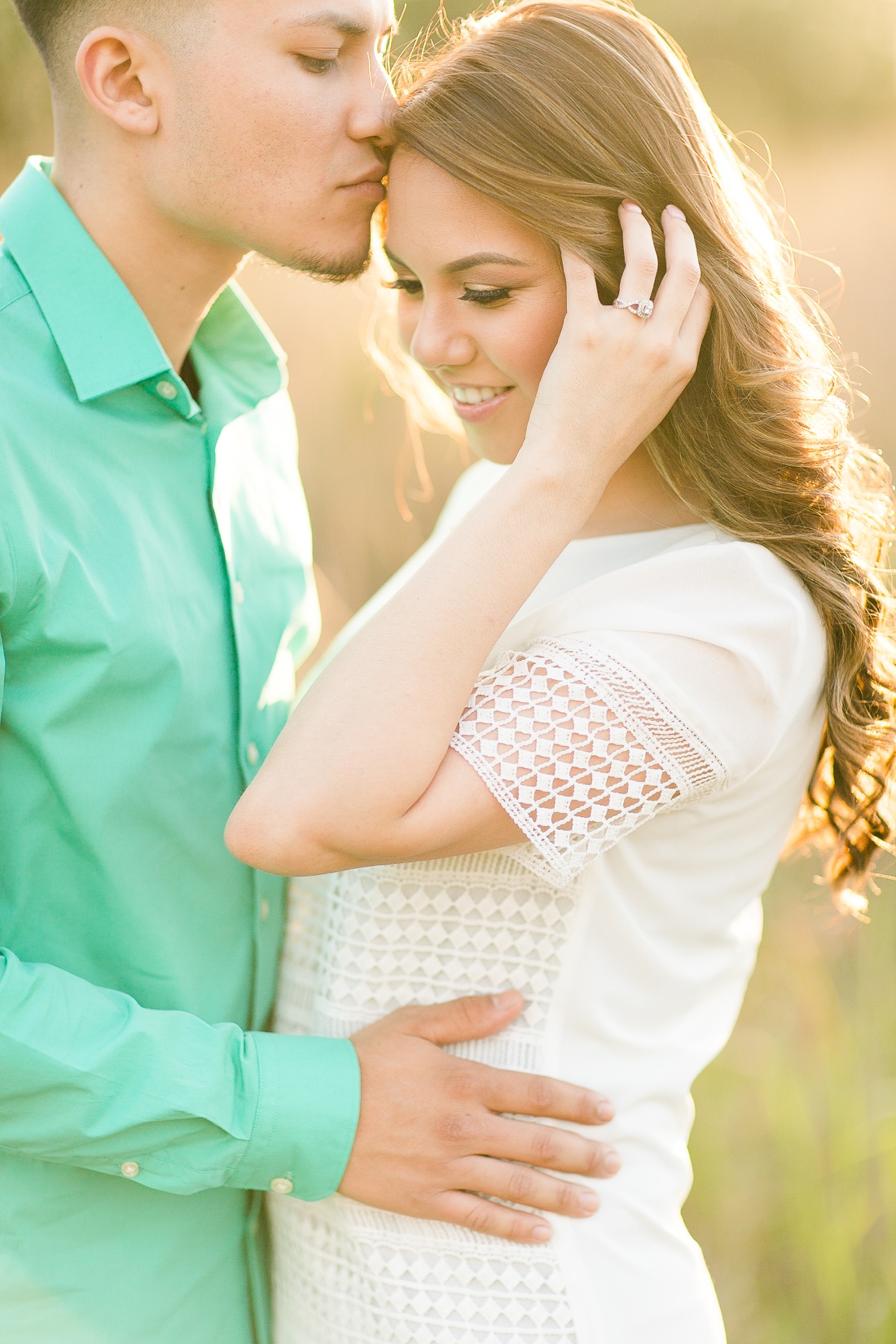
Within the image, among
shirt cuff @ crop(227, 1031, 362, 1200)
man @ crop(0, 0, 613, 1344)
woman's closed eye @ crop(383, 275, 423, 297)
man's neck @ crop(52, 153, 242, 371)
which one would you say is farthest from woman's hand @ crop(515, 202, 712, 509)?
shirt cuff @ crop(227, 1031, 362, 1200)

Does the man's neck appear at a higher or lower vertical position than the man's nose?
lower

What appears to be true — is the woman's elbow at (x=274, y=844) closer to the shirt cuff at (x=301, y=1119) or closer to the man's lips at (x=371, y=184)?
the shirt cuff at (x=301, y=1119)

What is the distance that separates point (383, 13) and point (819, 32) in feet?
13.6

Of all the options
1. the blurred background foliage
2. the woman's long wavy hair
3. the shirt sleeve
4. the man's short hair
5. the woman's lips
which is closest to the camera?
the shirt sleeve

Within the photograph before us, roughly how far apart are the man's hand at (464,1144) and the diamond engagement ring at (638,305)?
929 mm

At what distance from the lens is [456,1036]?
147 centimetres

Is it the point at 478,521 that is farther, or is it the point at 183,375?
the point at 183,375

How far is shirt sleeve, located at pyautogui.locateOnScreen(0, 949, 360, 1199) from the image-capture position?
1.32 meters

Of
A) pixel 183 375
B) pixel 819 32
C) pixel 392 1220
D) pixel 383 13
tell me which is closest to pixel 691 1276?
pixel 392 1220

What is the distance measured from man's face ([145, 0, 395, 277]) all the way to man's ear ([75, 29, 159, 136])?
3 cm

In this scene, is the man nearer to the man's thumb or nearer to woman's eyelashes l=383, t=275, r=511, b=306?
the man's thumb

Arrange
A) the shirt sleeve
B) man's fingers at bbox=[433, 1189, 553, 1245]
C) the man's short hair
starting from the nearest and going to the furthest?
the shirt sleeve → man's fingers at bbox=[433, 1189, 553, 1245] → the man's short hair

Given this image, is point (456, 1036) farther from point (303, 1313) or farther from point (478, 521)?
point (478, 521)

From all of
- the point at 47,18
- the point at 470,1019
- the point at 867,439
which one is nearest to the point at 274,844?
the point at 470,1019
